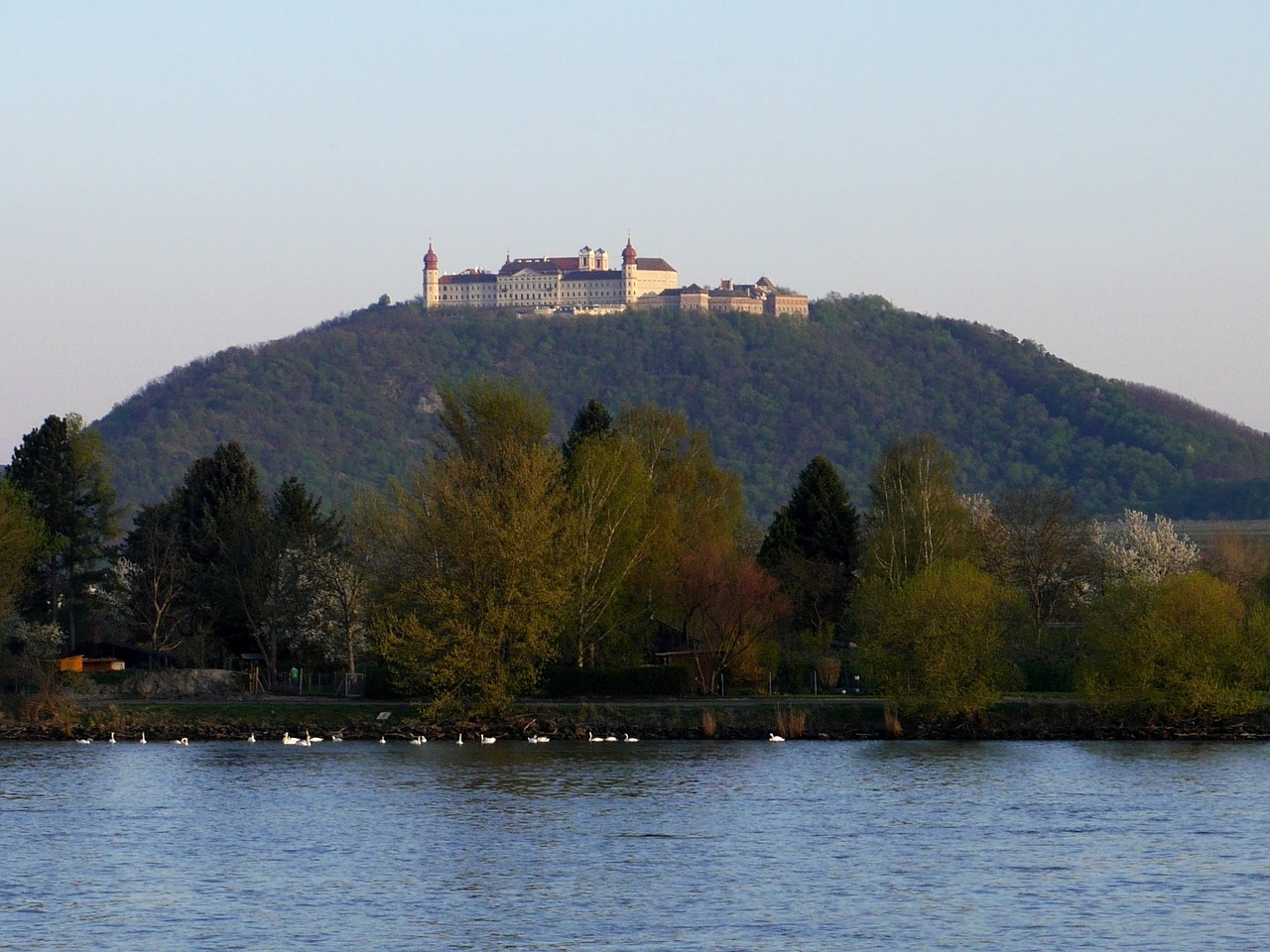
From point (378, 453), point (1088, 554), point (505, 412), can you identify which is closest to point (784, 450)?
point (378, 453)

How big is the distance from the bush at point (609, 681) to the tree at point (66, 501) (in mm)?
22966

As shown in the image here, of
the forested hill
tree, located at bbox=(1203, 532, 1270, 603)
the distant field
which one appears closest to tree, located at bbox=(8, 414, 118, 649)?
tree, located at bbox=(1203, 532, 1270, 603)

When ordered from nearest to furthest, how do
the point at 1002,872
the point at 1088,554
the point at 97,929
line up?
1. the point at 97,929
2. the point at 1002,872
3. the point at 1088,554

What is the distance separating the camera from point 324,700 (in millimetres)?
61312

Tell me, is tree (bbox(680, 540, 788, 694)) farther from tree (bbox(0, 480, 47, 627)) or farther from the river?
tree (bbox(0, 480, 47, 627))

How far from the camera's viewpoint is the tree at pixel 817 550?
70.1 m

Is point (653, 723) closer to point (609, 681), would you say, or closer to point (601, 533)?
point (609, 681)

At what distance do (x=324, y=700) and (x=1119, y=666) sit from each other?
26.4 meters

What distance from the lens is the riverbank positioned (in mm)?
54562

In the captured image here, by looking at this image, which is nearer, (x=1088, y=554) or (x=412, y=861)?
(x=412, y=861)

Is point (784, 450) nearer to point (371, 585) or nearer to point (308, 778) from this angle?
point (371, 585)

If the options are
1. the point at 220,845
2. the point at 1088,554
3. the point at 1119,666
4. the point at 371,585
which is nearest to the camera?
the point at 220,845

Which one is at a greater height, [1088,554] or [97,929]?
[1088,554]

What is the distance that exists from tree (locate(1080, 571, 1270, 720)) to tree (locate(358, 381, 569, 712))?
17109mm
